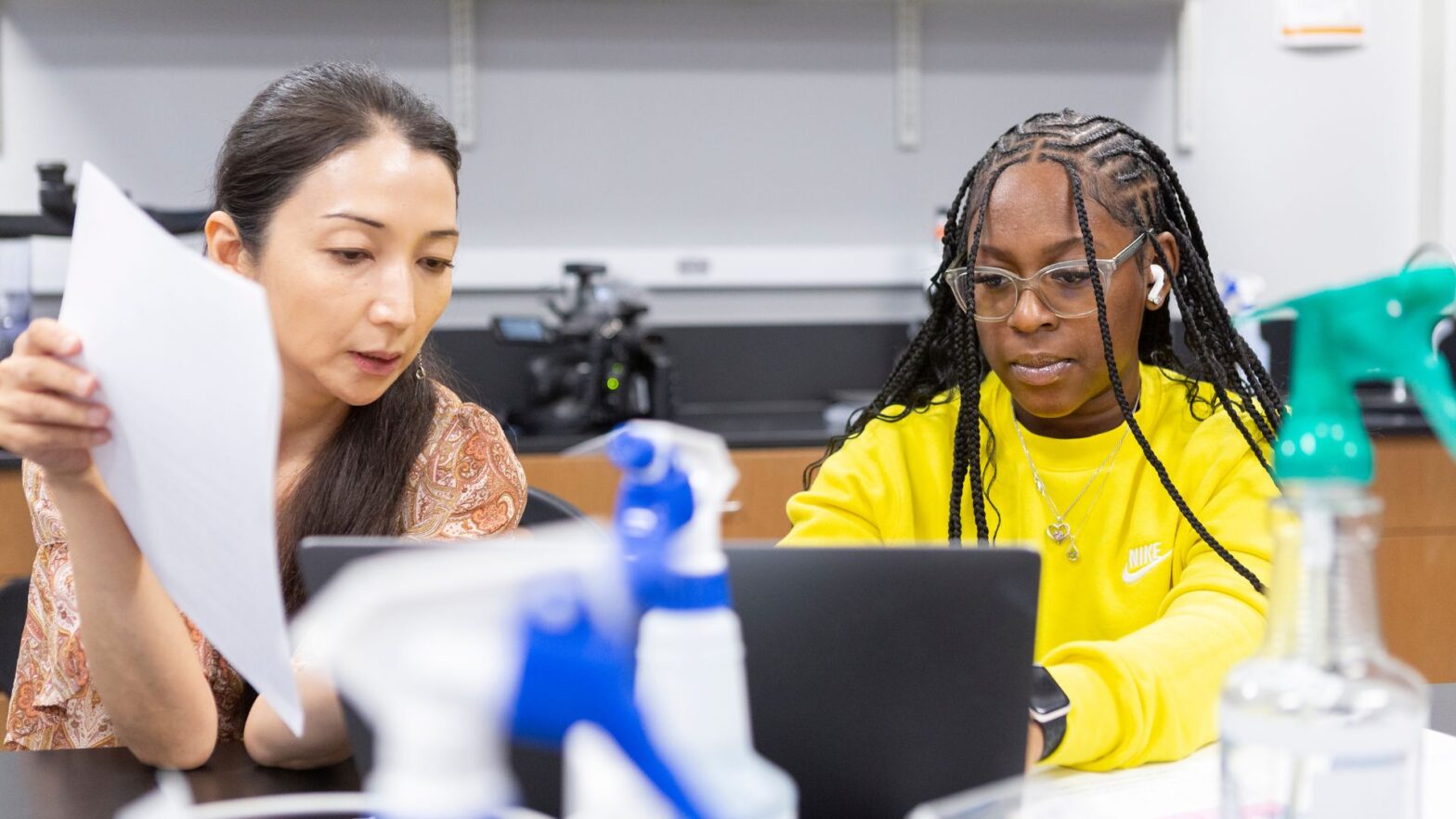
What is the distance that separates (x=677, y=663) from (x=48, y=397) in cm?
48

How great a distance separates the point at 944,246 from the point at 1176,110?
1901 millimetres

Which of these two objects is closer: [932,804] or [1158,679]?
[932,804]

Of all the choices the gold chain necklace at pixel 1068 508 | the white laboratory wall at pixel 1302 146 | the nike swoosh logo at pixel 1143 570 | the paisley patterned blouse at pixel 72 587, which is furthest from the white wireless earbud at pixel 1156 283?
the white laboratory wall at pixel 1302 146

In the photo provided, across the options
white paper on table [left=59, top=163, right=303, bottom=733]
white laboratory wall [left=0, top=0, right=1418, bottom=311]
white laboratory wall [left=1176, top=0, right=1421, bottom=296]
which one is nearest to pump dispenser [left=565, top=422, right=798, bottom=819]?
white paper on table [left=59, top=163, right=303, bottom=733]

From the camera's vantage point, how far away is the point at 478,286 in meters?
2.73

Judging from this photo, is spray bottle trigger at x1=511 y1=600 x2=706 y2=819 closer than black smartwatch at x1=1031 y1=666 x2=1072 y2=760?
Yes

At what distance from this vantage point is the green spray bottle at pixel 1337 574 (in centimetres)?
47

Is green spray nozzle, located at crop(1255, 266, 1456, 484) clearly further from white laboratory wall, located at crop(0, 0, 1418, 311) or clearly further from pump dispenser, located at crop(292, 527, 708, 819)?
white laboratory wall, located at crop(0, 0, 1418, 311)

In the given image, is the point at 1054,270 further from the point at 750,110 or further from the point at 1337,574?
the point at 750,110

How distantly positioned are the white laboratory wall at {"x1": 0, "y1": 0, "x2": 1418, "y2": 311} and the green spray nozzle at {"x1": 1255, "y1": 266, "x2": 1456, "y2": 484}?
2.35 meters

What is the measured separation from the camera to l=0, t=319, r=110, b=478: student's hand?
0.69 meters

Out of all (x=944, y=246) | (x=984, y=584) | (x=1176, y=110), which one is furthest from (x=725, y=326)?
(x=984, y=584)

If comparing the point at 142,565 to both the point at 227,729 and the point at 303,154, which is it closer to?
the point at 227,729

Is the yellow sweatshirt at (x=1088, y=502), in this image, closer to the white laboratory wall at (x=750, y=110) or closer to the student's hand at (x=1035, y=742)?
the student's hand at (x=1035, y=742)
